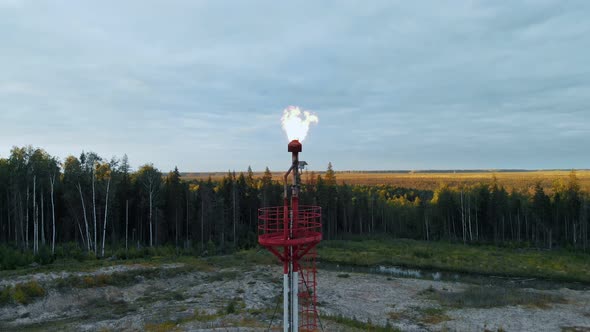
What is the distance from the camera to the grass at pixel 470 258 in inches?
1479

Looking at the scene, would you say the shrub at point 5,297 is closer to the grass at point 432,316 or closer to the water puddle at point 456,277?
the grass at point 432,316

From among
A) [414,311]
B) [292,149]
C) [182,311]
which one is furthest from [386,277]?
[292,149]

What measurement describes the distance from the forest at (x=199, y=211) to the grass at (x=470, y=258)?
730 cm

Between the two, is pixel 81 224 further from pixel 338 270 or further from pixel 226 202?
pixel 338 270

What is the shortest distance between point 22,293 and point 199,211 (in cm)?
3250

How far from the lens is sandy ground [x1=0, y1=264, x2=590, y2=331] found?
66.8 ft

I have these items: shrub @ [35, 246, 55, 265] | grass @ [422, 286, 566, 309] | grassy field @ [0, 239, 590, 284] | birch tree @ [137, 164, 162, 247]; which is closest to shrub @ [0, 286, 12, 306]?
grassy field @ [0, 239, 590, 284]

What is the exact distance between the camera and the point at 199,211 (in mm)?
57125

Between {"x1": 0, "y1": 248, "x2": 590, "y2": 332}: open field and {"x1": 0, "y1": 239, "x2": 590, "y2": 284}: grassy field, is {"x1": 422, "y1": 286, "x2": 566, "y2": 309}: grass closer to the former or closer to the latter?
{"x1": 0, "y1": 248, "x2": 590, "y2": 332}: open field

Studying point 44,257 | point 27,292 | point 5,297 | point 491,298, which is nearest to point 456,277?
point 491,298

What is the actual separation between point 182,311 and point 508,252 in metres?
47.6

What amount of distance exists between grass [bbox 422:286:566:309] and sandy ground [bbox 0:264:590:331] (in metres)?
0.72

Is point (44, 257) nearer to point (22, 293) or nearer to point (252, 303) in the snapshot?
point (22, 293)

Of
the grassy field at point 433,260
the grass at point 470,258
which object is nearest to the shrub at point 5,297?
the grassy field at point 433,260
